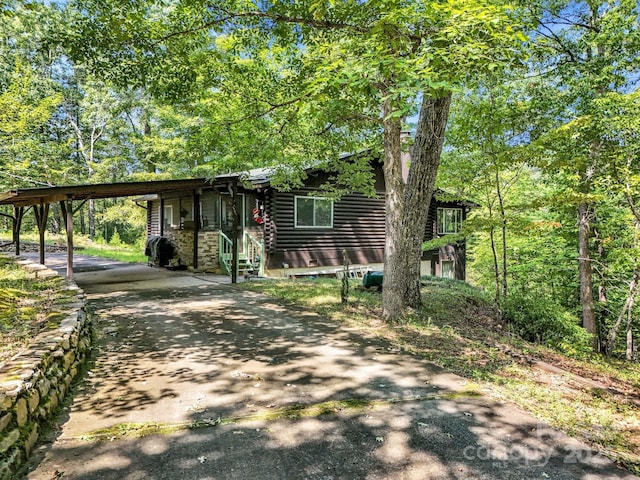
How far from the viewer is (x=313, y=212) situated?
1360 cm

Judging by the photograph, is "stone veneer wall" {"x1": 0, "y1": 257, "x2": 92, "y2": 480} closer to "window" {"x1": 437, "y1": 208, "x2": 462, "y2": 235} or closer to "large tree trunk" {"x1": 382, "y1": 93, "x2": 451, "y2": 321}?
"large tree trunk" {"x1": 382, "y1": 93, "x2": 451, "y2": 321}

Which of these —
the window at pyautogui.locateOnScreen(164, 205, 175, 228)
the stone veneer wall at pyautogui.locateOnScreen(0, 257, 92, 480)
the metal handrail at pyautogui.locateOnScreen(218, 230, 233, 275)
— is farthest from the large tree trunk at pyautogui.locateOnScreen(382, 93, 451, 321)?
the window at pyautogui.locateOnScreen(164, 205, 175, 228)

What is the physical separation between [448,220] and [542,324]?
34.8 ft

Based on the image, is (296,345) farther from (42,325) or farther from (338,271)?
(338,271)

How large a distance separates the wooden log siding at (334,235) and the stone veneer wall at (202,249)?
6.58 ft

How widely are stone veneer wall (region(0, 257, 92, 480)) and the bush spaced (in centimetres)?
783

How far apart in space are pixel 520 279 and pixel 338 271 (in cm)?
643

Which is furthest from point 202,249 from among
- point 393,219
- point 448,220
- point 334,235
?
point 448,220

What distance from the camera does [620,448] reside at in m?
2.79

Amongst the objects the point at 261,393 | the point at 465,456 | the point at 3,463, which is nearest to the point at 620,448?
the point at 465,456

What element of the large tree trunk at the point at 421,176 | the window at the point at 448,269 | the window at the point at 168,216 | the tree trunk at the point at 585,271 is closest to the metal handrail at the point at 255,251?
the window at the point at 168,216

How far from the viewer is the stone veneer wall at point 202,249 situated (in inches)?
512

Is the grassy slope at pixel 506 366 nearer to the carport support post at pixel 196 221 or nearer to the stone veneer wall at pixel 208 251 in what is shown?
the stone veneer wall at pixel 208 251

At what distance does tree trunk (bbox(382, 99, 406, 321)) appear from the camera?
6.11 m
